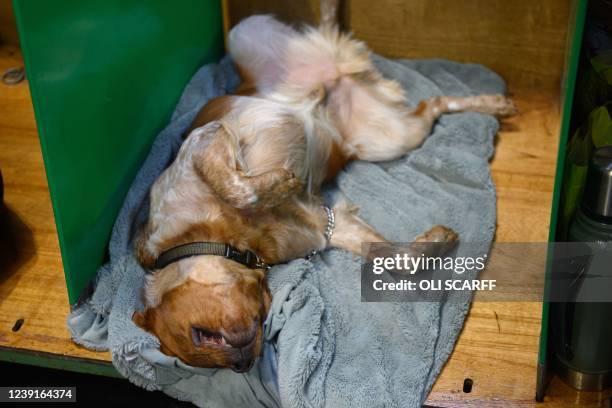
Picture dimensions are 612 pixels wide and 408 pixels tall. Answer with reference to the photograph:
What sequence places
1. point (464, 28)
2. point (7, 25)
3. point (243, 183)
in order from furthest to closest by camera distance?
point (7, 25)
point (464, 28)
point (243, 183)

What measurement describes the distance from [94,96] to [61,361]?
30.5 inches

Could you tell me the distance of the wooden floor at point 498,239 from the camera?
2209 millimetres

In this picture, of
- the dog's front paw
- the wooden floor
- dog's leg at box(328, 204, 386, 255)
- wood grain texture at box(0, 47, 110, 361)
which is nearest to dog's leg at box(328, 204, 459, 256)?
dog's leg at box(328, 204, 386, 255)

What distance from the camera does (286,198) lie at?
8.09 ft

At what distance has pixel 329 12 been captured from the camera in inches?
128

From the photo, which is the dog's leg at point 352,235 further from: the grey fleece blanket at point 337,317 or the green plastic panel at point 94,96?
the green plastic panel at point 94,96

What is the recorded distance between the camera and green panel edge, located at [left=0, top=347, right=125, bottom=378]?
234 cm

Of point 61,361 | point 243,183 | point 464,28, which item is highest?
point 464,28

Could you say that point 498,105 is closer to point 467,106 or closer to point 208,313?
point 467,106

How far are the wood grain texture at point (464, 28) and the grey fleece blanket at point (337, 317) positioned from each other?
508mm

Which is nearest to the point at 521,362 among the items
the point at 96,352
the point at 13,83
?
the point at 96,352

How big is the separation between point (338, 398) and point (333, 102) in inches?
50.4

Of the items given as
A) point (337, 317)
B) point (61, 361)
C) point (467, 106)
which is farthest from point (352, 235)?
point (61, 361)

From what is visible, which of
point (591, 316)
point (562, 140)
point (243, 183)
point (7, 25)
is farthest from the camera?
point (7, 25)
